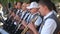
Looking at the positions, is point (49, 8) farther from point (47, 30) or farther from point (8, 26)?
point (8, 26)

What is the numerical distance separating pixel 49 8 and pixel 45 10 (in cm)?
6

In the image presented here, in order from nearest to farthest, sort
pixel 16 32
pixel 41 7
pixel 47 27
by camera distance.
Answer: pixel 47 27 < pixel 41 7 < pixel 16 32

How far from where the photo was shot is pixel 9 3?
773cm

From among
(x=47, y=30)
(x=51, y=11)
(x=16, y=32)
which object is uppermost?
(x=51, y=11)

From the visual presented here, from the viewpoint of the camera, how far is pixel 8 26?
491cm

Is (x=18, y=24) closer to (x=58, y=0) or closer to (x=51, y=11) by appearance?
(x=51, y=11)

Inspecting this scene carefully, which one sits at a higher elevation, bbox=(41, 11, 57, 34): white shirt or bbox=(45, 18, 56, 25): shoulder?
bbox=(45, 18, 56, 25): shoulder

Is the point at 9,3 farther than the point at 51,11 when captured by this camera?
Yes

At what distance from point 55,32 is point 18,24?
184 centimetres

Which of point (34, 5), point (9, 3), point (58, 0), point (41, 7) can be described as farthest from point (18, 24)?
point (9, 3)

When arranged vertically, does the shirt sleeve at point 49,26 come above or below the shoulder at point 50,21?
below

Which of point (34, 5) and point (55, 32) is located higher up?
point (34, 5)

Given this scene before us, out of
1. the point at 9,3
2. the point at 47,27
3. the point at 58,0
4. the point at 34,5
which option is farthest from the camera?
the point at 9,3

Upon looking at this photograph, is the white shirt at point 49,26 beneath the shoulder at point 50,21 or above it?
beneath
